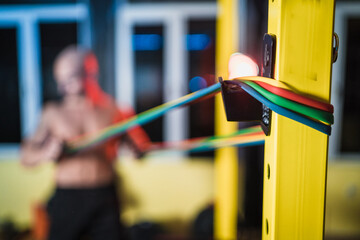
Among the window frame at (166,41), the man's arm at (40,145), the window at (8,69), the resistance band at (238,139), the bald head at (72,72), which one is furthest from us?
the window at (8,69)

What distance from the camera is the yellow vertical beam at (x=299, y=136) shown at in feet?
1.49

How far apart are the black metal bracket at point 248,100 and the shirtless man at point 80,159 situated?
5.00 feet

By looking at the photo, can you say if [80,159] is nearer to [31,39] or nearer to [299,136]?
[299,136]

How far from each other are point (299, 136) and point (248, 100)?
10cm

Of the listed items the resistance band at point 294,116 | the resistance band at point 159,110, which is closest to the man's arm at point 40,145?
Answer: the resistance band at point 159,110

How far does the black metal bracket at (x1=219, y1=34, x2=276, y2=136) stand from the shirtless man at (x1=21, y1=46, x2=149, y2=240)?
1.53m

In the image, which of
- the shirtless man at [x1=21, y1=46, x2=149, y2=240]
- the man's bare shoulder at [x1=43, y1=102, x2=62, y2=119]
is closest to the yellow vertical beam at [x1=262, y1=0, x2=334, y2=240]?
the shirtless man at [x1=21, y1=46, x2=149, y2=240]

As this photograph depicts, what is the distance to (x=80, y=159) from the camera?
1998mm

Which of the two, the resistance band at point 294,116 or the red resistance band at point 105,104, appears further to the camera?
the red resistance band at point 105,104

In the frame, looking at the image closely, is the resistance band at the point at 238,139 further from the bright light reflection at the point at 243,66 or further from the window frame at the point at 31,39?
the window frame at the point at 31,39

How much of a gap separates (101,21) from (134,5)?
0.44 m

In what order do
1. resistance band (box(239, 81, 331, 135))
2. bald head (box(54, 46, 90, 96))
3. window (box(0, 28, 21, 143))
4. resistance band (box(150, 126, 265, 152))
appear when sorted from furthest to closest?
window (box(0, 28, 21, 143)) → bald head (box(54, 46, 90, 96)) → resistance band (box(150, 126, 265, 152)) → resistance band (box(239, 81, 331, 135))

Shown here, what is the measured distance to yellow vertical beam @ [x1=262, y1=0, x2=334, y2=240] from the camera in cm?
45

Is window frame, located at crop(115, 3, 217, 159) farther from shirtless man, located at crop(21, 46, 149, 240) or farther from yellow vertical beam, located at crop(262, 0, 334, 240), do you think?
yellow vertical beam, located at crop(262, 0, 334, 240)
